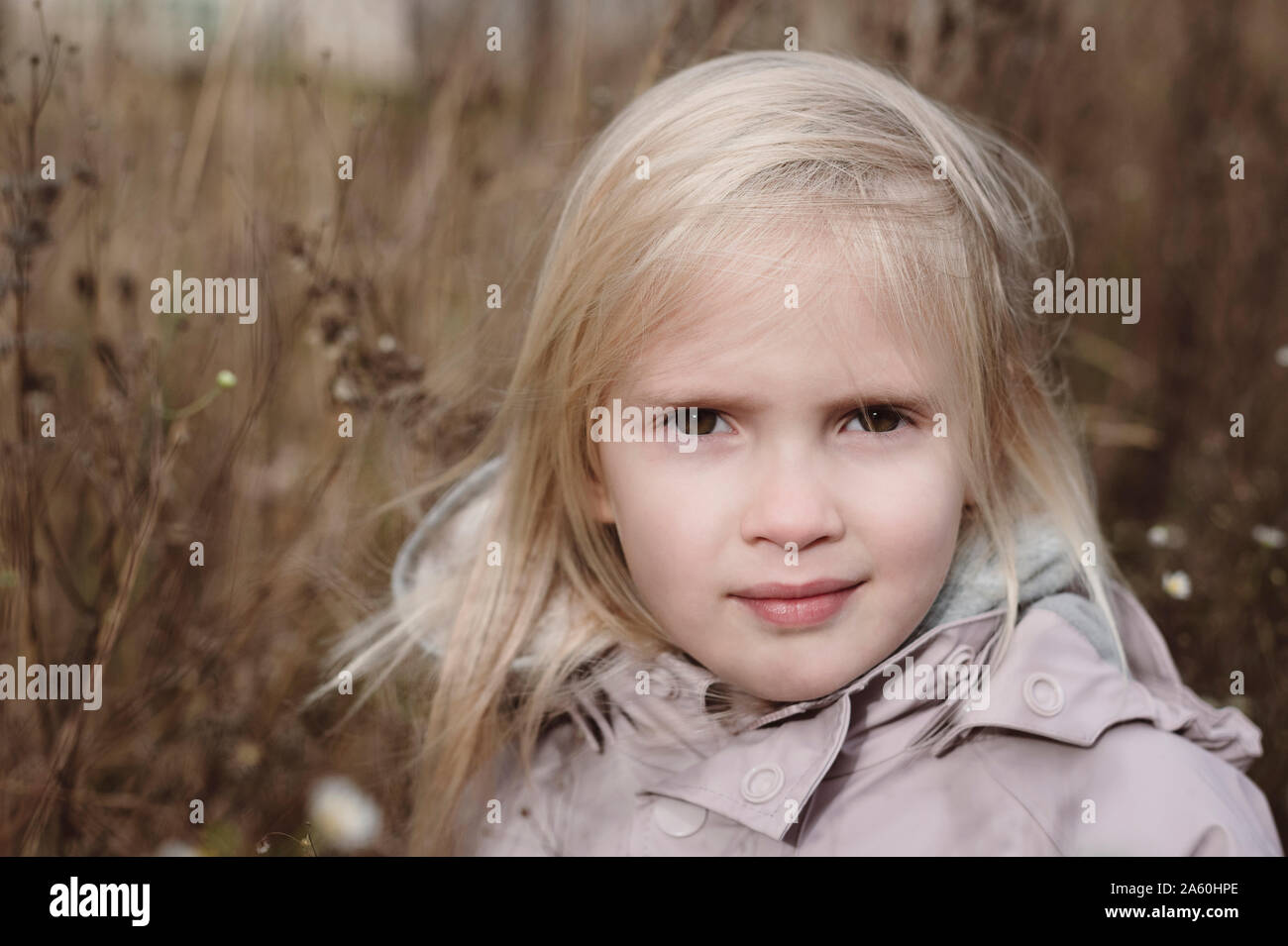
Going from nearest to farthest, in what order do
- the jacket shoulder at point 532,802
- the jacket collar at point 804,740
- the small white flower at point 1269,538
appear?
the jacket collar at point 804,740 → the jacket shoulder at point 532,802 → the small white flower at point 1269,538

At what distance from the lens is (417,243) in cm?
204

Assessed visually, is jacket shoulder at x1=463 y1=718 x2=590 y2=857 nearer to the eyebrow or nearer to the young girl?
the young girl

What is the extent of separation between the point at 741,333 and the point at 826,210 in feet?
0.55

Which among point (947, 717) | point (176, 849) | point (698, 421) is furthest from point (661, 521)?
point (176, 849)

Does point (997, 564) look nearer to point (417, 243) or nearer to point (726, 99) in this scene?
point (726, 99)

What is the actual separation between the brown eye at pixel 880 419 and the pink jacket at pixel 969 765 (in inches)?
9.9

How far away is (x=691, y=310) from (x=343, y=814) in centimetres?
109

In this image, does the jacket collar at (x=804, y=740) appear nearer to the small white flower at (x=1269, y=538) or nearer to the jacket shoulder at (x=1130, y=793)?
the jacket shoulder at (x=1130, y=793)

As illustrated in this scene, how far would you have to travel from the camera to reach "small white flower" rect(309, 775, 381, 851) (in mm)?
1732

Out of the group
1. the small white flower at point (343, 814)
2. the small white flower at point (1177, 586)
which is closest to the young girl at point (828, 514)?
the small white flower at point (1177, 586)

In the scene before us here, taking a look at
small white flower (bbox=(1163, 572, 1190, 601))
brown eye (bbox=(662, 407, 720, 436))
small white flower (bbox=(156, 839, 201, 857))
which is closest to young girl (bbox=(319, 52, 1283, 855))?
brown eye (bbox=(662, 407, 720, 436))

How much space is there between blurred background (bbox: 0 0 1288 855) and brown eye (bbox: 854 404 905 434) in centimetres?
56

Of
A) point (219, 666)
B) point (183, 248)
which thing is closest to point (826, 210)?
point (219, 666)

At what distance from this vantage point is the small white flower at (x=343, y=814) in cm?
173
